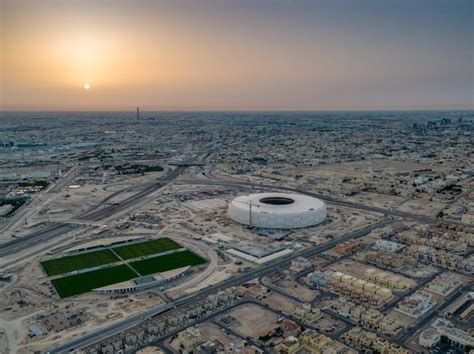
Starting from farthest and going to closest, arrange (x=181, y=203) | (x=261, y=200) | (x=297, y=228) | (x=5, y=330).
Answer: (x=181, y=203) < (x=261, y=200) < (x=297, y=228) < (x=5, y=330)

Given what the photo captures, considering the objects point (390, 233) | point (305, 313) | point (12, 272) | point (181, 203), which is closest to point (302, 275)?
point (305, 313)

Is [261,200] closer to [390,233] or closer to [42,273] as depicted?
[390,233]

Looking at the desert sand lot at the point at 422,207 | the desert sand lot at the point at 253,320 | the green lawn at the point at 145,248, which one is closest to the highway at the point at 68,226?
the green lawn at the point at 145,248

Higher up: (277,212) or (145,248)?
(277,212)

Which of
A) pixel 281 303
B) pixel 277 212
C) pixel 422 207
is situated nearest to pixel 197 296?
pixel 281 303

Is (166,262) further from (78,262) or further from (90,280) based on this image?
(78,262)

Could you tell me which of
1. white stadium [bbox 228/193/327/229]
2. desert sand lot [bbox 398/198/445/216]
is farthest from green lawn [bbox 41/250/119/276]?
desert sand lot [bbox 398/198/445/216]

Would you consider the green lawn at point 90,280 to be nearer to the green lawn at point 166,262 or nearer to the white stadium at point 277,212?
the green lawn at point 166,262
